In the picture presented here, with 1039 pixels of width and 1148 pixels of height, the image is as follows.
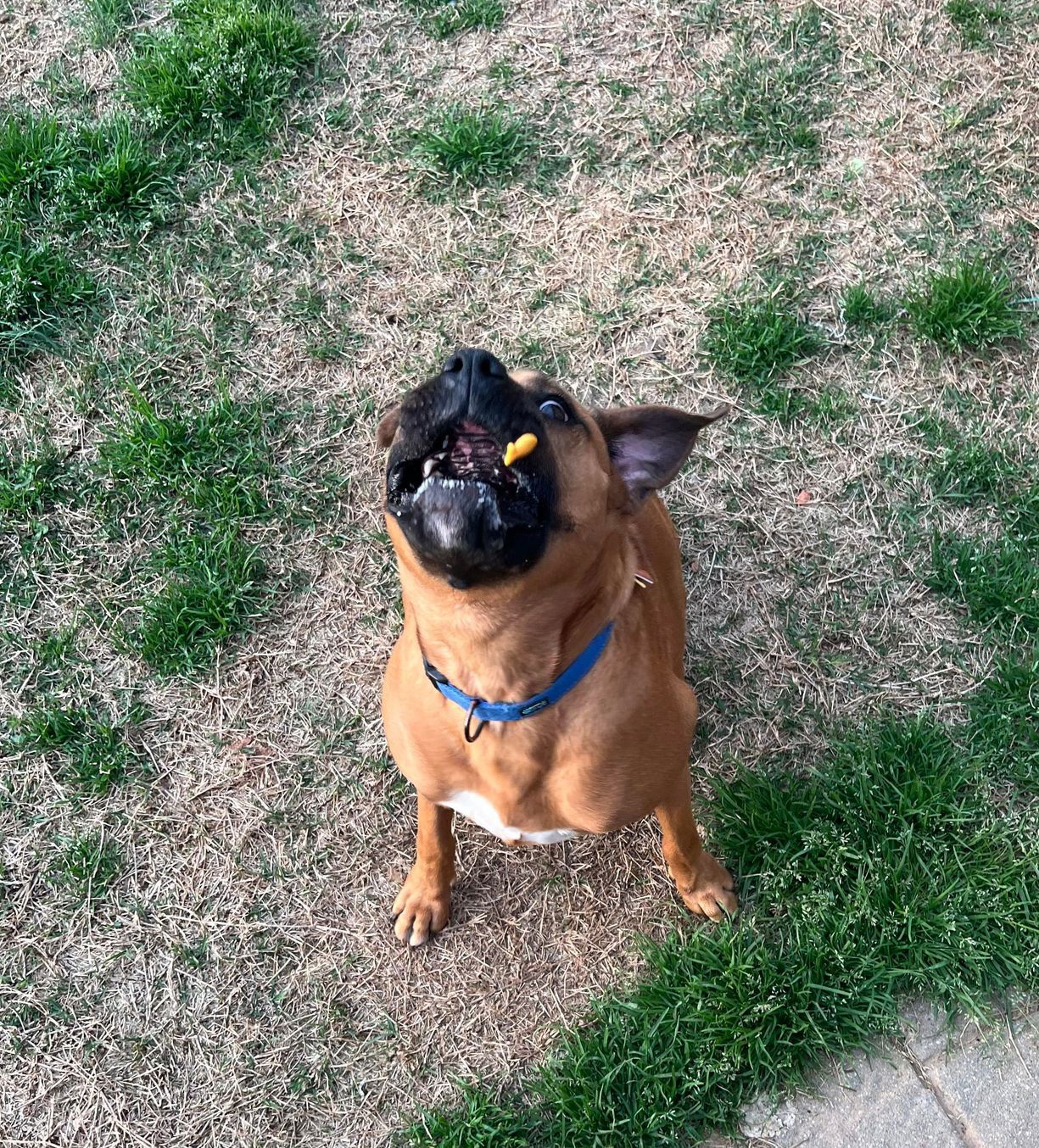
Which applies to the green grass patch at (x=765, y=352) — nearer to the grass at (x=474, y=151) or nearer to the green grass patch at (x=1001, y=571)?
the green grass patch at (x=1001, y=571)

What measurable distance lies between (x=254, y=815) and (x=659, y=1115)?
1816 mm

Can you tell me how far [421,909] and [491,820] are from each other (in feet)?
2.84

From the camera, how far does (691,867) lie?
11.4 ft

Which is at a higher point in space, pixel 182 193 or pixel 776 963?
pixel 182 193

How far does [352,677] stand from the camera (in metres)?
4.07

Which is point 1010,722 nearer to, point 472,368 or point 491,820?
point 491,820

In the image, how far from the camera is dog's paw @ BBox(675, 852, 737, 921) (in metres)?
3.54

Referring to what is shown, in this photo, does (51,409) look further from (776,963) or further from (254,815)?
(776,963)

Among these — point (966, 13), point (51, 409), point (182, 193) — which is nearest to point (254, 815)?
point (51, 409)

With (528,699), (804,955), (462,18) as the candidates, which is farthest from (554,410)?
(462,18)

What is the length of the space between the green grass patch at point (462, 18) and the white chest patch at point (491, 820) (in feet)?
13.3

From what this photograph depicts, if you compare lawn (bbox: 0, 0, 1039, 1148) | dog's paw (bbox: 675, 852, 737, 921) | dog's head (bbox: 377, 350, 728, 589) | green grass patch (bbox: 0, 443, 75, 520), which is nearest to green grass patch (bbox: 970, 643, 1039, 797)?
lawn (bbox: 0, 0, 1039, 1148)

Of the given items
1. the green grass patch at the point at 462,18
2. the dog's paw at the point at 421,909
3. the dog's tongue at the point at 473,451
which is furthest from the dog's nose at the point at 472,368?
the green grass patch at the point at 462,18

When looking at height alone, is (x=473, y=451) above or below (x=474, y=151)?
above
